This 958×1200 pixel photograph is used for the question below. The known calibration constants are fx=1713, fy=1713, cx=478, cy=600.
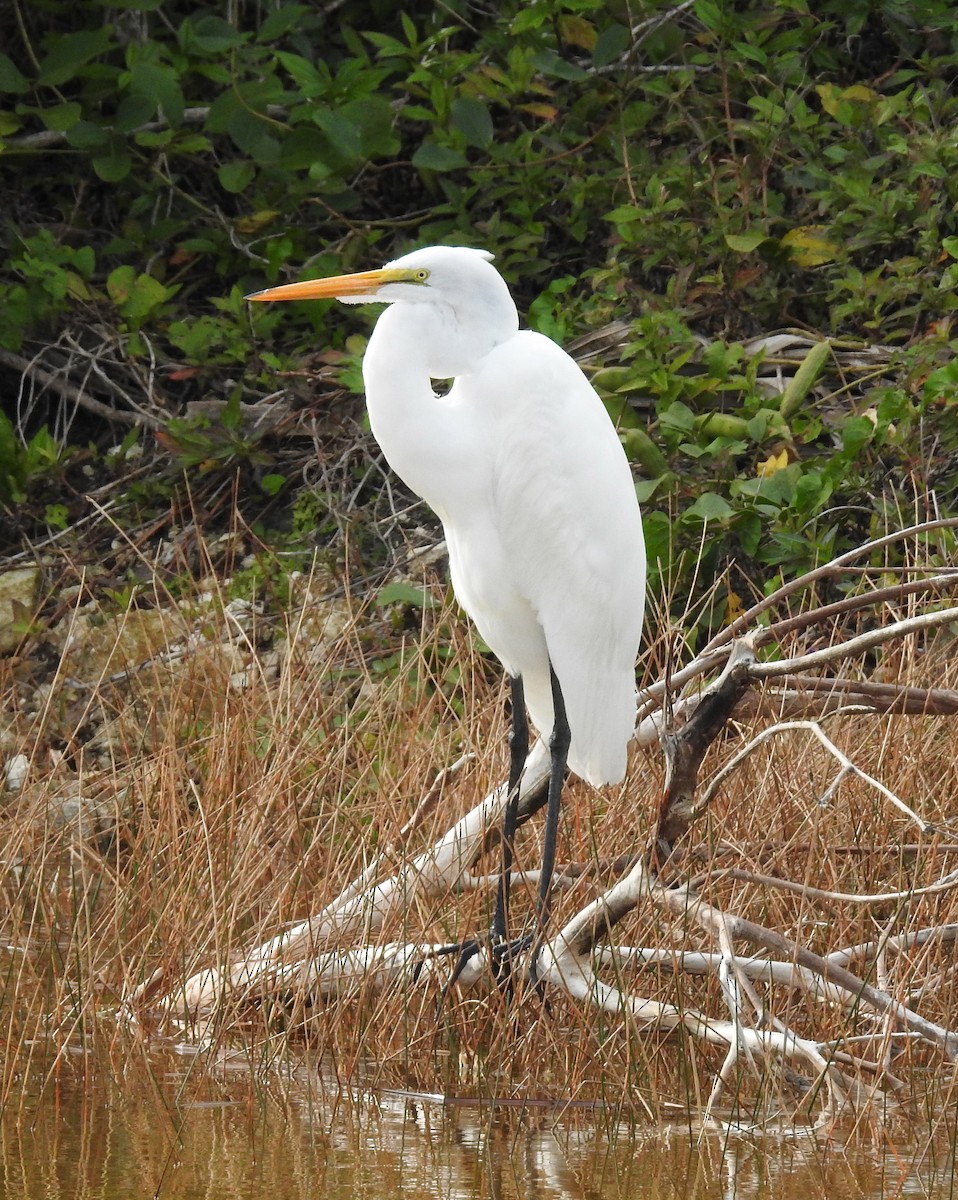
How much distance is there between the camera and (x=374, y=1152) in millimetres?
2234

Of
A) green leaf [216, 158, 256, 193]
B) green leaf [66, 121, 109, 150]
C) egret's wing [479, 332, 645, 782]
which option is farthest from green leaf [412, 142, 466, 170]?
egret's wing [479, 332, 645, 782]

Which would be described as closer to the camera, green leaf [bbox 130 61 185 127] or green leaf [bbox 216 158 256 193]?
green leaf [bbox 130 61 185 127]

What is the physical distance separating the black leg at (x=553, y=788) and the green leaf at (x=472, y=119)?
2.53 metres

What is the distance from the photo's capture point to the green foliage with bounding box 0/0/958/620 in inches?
177

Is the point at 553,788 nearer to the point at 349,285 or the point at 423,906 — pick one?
the point at 423,906

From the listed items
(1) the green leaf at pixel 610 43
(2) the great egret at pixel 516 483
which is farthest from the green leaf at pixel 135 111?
(2) the great egret at pixel 516 483

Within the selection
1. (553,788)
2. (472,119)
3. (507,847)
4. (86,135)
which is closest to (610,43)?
(472,119)

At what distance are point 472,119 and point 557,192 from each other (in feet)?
1.43

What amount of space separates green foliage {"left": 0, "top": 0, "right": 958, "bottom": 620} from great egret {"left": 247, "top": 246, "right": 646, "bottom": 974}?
4.90 feet

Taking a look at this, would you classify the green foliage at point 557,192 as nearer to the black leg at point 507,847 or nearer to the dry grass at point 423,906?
the dry grass at point 423,906

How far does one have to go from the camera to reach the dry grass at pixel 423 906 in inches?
99.4

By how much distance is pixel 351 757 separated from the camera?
3893mm

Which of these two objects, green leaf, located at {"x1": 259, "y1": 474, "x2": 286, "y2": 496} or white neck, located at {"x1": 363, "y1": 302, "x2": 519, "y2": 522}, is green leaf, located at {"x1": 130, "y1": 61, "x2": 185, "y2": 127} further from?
white neck, located at {"x1": 363, "y1": 302, "x2": 519, "y2": 522}

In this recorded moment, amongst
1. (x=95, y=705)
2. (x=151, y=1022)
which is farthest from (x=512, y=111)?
(x=151, y=1022)
